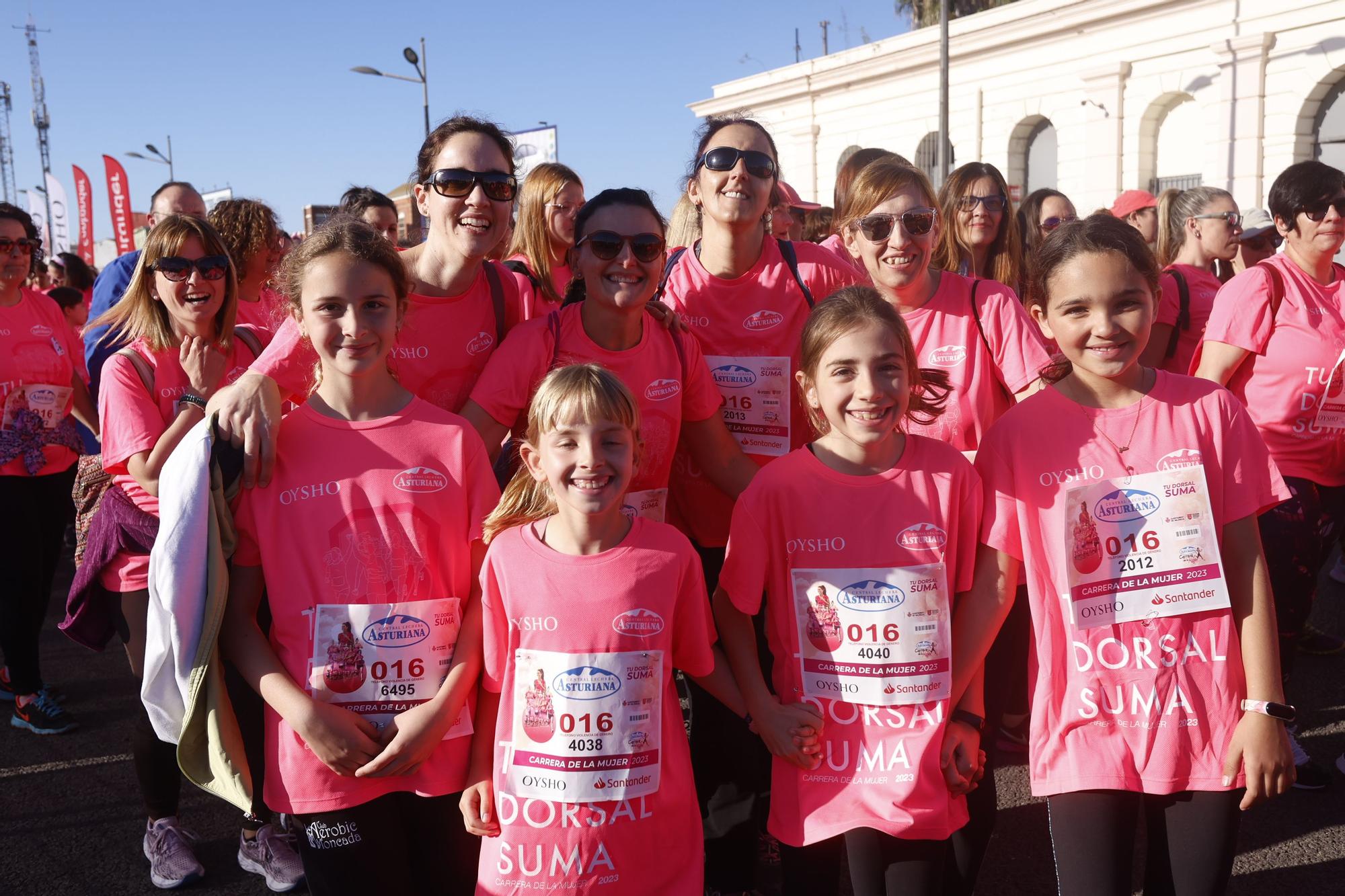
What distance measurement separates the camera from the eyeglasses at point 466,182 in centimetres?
282

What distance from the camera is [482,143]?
2.88 m

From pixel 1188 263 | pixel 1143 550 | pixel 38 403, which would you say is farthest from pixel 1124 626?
pixel 38 403

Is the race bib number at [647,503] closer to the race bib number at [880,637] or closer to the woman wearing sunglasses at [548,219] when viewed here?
the race bib number at [880,637]

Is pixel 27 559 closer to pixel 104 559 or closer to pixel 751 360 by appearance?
pixel 104 559

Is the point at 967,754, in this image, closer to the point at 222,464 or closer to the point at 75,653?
the point at 222,464

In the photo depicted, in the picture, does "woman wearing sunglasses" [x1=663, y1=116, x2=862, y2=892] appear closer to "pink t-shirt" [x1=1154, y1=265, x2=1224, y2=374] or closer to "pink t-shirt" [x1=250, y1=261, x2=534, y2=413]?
"pink t-shirt" [x1=250, y1=261, x2=534, y2=413]

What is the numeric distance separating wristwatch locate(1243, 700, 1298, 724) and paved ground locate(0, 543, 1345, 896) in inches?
54.7

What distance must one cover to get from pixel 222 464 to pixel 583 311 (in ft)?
3.47

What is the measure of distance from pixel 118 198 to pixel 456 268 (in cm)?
2470

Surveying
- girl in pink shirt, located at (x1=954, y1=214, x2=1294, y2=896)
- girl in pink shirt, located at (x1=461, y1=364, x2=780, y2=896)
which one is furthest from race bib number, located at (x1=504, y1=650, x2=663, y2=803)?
girl in pink shirt, located at (x1=954, y1=214, x2=1294, y2=896)

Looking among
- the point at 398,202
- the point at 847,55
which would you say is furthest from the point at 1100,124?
the point at 398,202

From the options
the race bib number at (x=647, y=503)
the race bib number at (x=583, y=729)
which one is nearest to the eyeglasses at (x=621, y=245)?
the race bib number at (x=647, y=503)

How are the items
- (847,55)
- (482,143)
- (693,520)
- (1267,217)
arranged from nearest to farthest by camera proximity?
(482,143)
(693,520)
(1267,217)
(847,55)

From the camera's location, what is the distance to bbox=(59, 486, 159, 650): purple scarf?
3117 mm
